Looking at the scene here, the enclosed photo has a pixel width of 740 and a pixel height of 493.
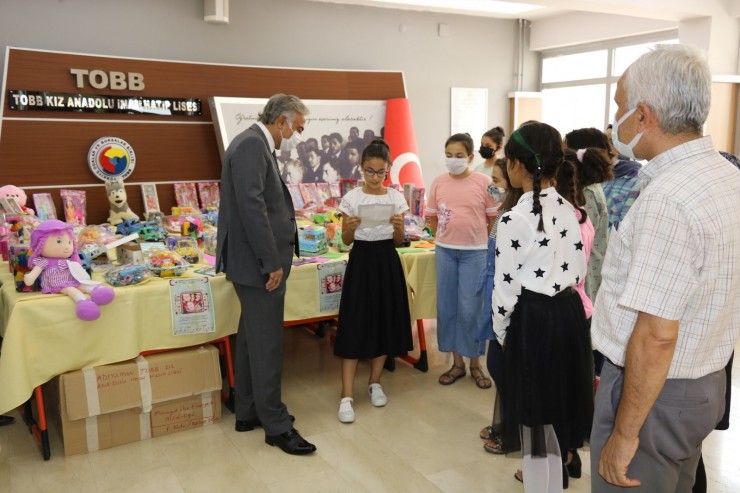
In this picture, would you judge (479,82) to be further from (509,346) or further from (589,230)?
(509,346)

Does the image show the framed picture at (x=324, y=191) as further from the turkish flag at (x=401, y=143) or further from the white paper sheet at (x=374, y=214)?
the white paper sheet at (x=374, y=214)

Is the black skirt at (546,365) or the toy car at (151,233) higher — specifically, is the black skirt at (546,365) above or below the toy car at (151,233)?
below

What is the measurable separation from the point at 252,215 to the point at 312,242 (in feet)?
3.53

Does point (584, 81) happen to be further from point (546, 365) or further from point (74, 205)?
point (546, 365)

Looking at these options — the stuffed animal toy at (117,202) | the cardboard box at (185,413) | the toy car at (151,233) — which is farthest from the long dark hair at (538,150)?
the stuffed animal toy at (117,202)

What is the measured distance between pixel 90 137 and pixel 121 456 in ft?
10.3

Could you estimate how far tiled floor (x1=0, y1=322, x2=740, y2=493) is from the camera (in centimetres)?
271

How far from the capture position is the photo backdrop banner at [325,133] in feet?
18.8

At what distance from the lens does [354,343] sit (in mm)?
3383

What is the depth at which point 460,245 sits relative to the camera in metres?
3.65

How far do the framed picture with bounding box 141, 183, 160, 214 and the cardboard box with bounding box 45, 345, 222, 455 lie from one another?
7.57 feet

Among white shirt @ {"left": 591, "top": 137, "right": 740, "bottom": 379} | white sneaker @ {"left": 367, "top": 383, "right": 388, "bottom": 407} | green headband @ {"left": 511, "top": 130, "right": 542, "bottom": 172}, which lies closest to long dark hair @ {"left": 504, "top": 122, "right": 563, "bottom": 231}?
green headband @ {"left": 511, "top": 130, "right": 542, "bottom": 172}

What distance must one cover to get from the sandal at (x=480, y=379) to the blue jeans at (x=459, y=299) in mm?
127

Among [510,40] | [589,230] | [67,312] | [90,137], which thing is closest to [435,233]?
[589,230]
